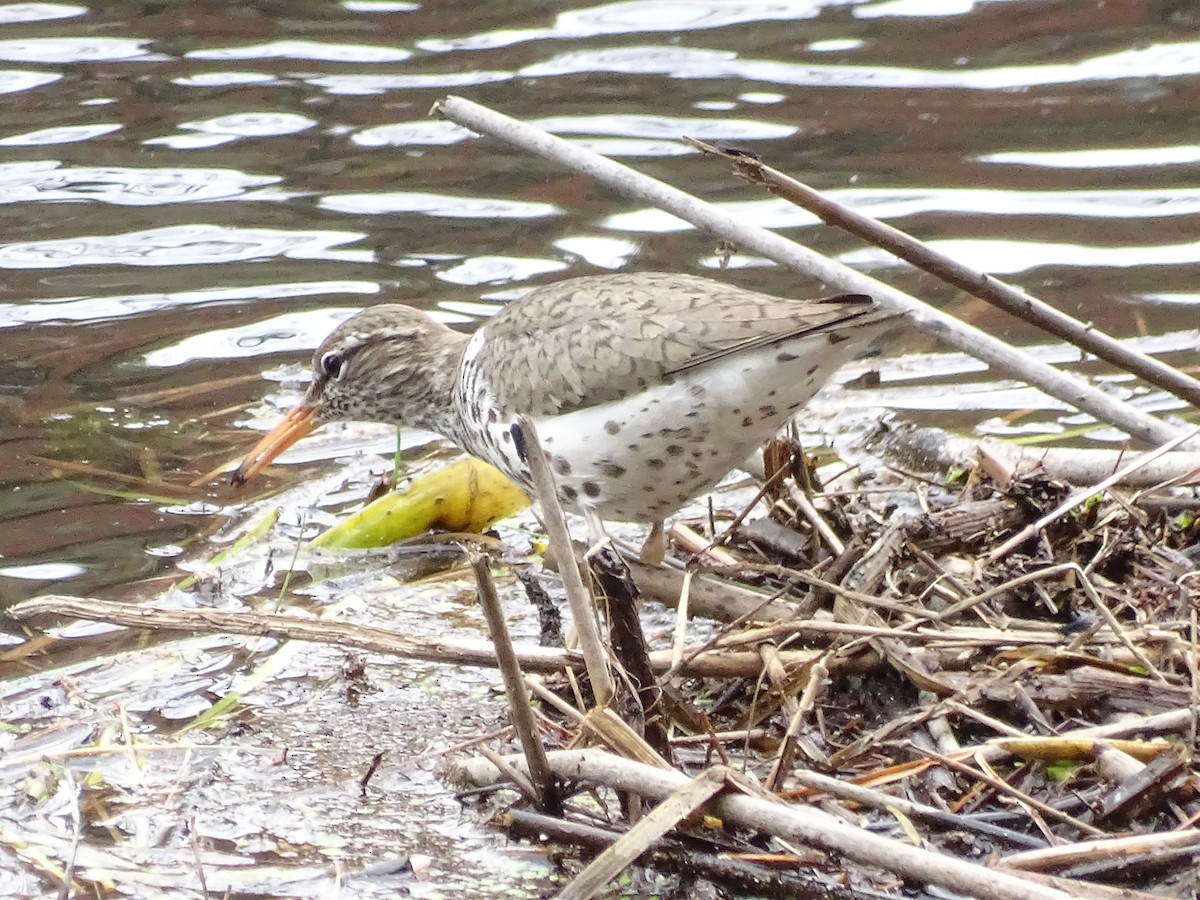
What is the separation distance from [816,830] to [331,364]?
383 centimetres

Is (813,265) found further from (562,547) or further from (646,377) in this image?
(562,547)

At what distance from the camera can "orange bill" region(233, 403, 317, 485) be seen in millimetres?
6098

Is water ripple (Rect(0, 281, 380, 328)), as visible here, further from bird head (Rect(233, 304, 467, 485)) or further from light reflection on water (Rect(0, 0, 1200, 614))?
bird head (Rect(233, 304, 467, 485))

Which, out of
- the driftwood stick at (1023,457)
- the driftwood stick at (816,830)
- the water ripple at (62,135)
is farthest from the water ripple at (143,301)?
the driftwood stick at (816,830)

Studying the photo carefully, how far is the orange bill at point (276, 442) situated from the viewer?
610cm

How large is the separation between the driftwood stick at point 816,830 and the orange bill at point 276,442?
309cm

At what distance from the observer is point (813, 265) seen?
176 inches

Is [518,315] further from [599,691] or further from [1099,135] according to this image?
[1099,135]

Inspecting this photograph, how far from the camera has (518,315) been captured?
206 inches

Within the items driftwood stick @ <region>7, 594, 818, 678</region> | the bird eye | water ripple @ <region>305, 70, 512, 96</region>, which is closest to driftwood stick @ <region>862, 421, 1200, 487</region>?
driftwood stick @ <region>7, 594, 818, 678</region>

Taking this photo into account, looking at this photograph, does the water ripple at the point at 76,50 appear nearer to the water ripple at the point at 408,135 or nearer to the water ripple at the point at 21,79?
the water ripple at the point at 21,79

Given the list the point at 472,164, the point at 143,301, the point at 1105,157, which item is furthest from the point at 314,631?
the point at 1105,157

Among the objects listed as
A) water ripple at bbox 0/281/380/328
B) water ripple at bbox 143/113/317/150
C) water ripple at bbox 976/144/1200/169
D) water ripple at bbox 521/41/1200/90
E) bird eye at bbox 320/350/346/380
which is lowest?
Answer: water ripple at bbox 0/281/380/328

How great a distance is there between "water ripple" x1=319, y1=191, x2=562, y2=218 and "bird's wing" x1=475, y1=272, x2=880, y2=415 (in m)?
3.59
